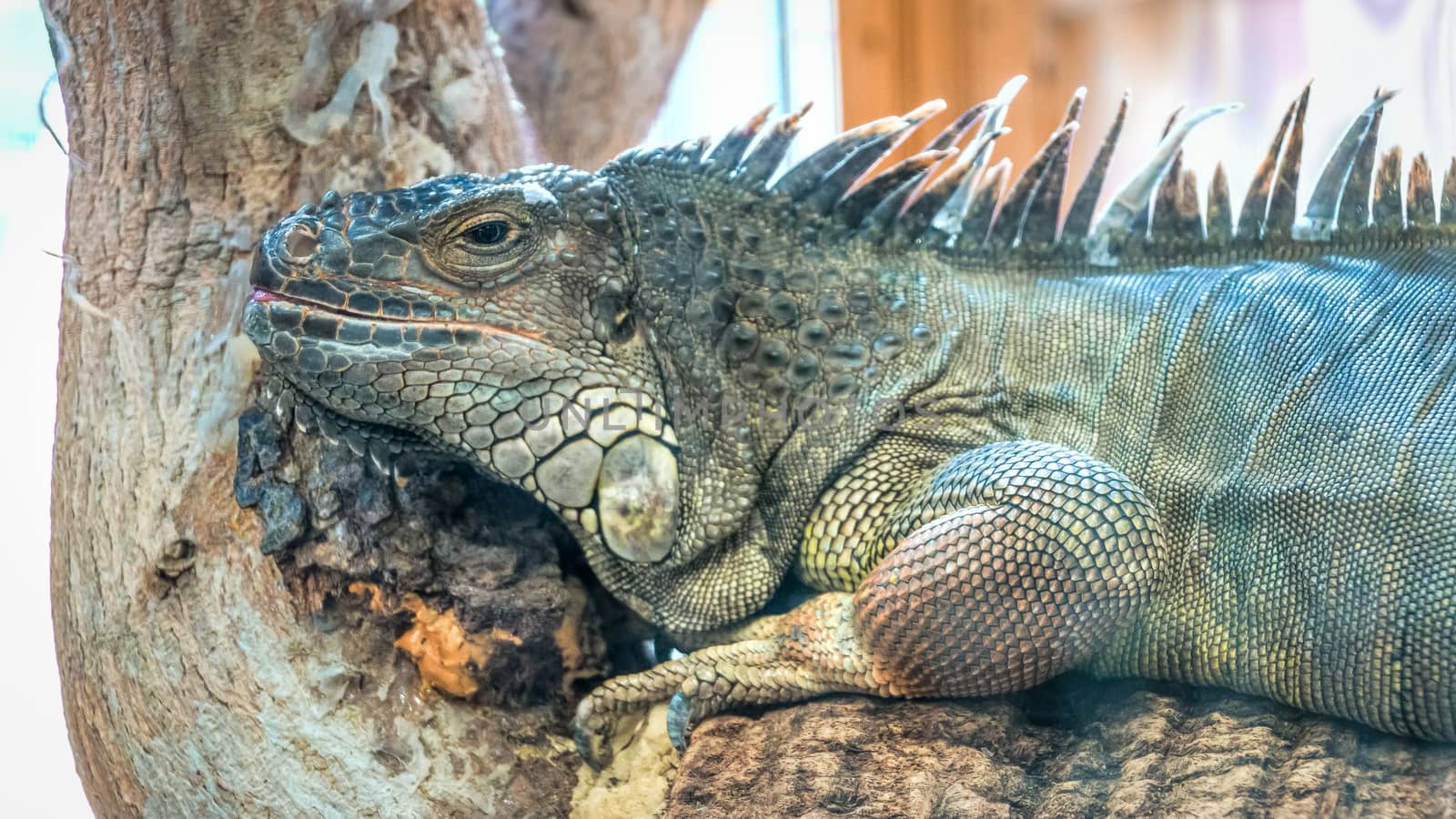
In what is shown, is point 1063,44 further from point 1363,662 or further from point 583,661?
point 583,661

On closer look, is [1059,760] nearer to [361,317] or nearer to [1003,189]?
[1003,189]

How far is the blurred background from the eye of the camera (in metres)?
1.96

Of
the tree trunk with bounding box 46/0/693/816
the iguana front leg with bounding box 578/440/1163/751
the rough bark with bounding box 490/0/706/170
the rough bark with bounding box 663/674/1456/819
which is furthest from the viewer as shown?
the rough bark with bounding box 490/0/706/170

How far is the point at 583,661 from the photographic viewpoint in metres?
2.65

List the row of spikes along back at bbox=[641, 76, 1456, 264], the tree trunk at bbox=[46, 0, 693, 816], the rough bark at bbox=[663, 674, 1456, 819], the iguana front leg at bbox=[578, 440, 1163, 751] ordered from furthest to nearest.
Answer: the row of spikes along back at bbox=[641, 76, 1456, 264] → the tree trunk at bbox=[46, 0, 693, 816] → the iguana front leg at bbox=[578, 440, 1163, 751] → the rough bark at bbox=[663, 674, 1456, 819]

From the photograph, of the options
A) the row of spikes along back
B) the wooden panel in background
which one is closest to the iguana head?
the row of spikes along back

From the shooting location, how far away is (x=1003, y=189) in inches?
112

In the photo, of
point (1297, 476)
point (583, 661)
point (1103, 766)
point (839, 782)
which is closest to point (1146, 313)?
point (1297, 476)

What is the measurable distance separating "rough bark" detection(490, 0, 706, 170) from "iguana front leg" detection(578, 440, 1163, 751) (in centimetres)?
249

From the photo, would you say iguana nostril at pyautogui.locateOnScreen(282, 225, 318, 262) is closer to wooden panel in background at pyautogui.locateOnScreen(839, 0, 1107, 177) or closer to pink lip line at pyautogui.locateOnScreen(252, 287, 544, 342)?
pink lip line at pyautogui.locateOnScreen(252, 287, 544, 342)

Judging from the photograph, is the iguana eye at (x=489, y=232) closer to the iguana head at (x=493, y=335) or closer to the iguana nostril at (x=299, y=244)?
the iguana head at (x=493, y=335)

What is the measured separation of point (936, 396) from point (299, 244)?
1.46 metres

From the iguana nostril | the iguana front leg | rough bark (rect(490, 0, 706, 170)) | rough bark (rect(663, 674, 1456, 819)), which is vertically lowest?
rough bark (rect(663, 674, 1456, 819))

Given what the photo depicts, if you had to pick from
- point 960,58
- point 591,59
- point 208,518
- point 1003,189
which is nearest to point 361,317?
point 208,518
